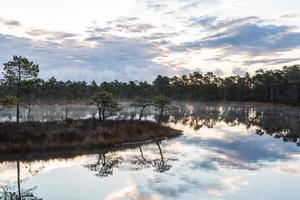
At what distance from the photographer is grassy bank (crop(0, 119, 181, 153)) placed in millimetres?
36781

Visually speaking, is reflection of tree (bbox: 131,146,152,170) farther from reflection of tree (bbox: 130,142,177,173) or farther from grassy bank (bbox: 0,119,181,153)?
grassy bank (bbox: 0,119,181,153)

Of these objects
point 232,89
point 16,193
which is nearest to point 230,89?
point 232,89

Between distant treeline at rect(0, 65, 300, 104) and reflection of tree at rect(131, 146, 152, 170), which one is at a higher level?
distant treeline at rect(0, 65, 300, 104)

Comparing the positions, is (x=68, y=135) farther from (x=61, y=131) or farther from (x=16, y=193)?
(x=16, y=193)

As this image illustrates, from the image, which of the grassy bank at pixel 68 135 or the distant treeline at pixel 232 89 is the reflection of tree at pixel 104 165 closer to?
the grassy bank at pixel 68 135

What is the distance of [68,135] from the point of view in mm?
40219

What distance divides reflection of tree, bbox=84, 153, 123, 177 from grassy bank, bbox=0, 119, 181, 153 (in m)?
4.37

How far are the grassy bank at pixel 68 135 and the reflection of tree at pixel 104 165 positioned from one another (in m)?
4.37

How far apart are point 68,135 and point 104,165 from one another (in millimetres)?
8634

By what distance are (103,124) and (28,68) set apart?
11566 millimetres

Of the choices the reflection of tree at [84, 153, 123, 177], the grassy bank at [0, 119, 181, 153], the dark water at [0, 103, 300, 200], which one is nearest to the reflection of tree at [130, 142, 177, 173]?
the dark water at [0, 103, 300, 200]

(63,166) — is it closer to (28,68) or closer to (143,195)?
(143,195)

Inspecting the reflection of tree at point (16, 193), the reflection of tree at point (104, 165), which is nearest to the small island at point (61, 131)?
the reflection of tree at point (104, 165)

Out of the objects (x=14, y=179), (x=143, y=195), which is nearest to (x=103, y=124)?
(x=14, y=179)
